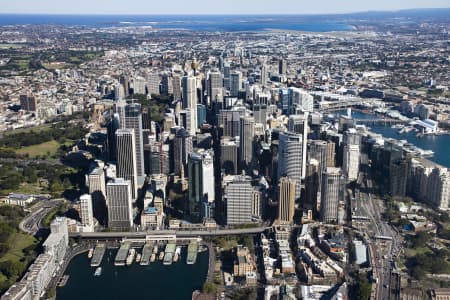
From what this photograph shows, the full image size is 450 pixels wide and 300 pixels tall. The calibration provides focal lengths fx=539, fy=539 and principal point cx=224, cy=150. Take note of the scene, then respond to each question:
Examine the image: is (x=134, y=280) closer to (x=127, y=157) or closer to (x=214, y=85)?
(x=127, y=157)

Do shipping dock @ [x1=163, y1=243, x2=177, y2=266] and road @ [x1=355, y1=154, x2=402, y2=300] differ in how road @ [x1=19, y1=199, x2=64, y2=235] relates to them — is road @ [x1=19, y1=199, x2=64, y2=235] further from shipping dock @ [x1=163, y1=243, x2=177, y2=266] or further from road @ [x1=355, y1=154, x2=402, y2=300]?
road @ [x1=355, y1=154, x2=402, y2=300]

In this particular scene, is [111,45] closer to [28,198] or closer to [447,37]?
[447,37]

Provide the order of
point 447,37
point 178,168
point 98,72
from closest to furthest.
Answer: point 178,168 < point 98,72 < point 447,37

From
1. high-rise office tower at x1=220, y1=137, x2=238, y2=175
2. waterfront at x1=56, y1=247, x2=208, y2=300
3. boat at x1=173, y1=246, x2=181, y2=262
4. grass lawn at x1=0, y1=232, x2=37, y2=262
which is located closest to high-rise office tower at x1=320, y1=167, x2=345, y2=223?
waterfront at x1=56, y1=247, x2=208, y2=300

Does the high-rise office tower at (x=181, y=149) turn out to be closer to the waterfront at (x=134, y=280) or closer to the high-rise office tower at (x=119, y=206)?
the high-rise office tower at (x=119, y=206)

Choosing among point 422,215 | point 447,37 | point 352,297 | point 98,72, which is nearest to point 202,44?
point 98,72

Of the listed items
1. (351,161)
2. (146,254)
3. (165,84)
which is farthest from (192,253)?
(165,84)
